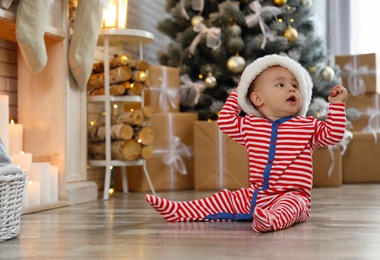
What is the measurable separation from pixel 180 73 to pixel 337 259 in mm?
2615

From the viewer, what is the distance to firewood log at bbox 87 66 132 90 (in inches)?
131

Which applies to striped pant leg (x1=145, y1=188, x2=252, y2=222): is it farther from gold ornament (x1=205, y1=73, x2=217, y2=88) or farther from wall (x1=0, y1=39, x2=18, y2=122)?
gold ornament (x1=205, y1=73, x2=217, y2=88)

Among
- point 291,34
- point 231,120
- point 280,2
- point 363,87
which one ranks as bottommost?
point 231,120

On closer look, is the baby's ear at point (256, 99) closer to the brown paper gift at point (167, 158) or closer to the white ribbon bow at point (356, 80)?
the brown paper gift at point (167, 158)

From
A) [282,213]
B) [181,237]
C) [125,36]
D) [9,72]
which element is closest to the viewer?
[181,237]

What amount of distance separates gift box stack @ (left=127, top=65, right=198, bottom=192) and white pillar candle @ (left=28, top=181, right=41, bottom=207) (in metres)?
1.01

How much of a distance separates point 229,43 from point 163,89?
45 centimetres

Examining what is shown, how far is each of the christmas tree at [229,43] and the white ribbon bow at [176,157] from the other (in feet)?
0.85

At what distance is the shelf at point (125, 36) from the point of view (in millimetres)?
3264

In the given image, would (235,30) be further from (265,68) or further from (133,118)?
(265,68)

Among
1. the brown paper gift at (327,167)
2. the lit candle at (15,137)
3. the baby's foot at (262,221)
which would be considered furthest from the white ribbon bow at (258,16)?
the baby's foot at (262,221)

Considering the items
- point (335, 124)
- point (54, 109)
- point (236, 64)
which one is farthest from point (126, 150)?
point (335, 124)

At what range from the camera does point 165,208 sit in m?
2.19

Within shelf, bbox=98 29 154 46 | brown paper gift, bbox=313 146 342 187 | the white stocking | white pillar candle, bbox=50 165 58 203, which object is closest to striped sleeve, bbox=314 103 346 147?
the white stocking
